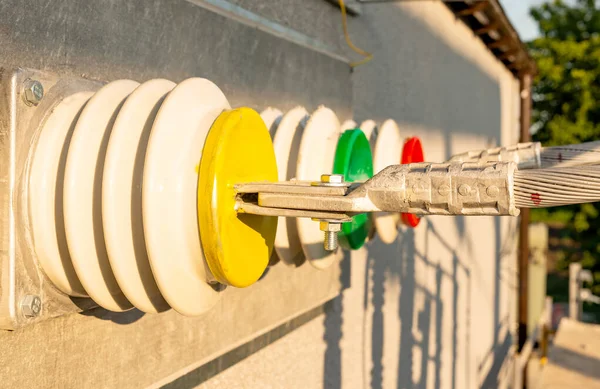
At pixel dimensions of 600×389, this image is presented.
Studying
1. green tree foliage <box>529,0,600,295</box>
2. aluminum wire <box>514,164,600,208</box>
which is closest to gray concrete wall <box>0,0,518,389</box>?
aluminum wire <box>514,164,600,208</box>

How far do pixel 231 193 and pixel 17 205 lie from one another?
12.3 inches

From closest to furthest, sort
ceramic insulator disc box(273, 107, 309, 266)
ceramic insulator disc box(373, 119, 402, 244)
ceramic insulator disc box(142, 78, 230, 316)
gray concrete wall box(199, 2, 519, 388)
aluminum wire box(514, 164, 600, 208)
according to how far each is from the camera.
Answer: aluminum wire box(514, 164, 600, 208) → ceramic insulator disc box(142, 78, 230, 316) → ceramic insulator disc box(273, 107, 309, 266) → ceramic insulator disc box(373, 119, 402, 244) → gray concrete wall box(199, 2, 519, 388)

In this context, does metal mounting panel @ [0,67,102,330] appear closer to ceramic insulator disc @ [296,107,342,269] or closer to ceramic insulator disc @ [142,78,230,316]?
ceramic insulator disc @ [142,78,230,316]

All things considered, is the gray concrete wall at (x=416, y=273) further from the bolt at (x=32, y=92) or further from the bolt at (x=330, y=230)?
the bolt at (x=32, y=92)

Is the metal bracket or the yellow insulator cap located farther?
the yellow insulator cap

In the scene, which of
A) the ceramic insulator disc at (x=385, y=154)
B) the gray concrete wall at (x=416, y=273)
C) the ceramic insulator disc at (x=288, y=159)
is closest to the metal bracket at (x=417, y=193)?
the ceramic insulator disc at (x=288, y=159)

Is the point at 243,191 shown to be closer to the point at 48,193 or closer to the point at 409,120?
the point at 48,193

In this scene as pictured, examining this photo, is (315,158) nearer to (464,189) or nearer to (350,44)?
(464,189)

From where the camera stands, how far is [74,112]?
987mm

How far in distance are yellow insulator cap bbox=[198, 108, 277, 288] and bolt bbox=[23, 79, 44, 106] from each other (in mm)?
263

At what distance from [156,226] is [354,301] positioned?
64.9 inches

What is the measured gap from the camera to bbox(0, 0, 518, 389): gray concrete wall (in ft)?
3.58

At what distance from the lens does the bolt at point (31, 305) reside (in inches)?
36.9

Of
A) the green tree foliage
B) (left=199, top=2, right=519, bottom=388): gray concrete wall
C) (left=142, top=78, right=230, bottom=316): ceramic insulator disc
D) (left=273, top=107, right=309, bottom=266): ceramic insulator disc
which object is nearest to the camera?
(left=142, top=78, right=230, bottom=316): ceramic insulator disc
